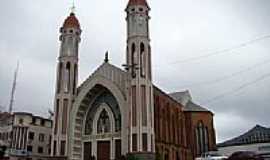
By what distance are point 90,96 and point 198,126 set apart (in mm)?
19029

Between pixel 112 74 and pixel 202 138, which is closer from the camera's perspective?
pixel 112 74

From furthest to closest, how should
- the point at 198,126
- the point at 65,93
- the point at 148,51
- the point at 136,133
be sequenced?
1. the point at 198,126
2. the point at 65,93
3. the point at 148,51
4. the point at 136,133

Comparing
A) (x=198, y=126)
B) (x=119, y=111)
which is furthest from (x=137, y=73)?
(x=198, y=126)

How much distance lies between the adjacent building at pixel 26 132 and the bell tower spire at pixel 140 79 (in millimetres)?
20566

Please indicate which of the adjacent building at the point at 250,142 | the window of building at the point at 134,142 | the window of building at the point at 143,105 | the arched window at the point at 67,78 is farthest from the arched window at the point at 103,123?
the adjacent building at the point at 250,142

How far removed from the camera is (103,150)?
42.7m

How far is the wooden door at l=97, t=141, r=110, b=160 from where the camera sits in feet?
139

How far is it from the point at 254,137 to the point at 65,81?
27.2 meters

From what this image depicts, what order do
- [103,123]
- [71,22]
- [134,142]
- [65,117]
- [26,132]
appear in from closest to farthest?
[134,142], [65,117], [103,123], [71,22], [26,132]

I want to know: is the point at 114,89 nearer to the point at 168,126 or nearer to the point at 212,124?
the point at 168,126

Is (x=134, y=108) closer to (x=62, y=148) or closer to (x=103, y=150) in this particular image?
(x=103, y=150)

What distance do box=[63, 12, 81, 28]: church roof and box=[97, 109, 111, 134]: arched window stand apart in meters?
12.3

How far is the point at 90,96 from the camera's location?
148ft

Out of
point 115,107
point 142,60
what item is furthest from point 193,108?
point 142,60
